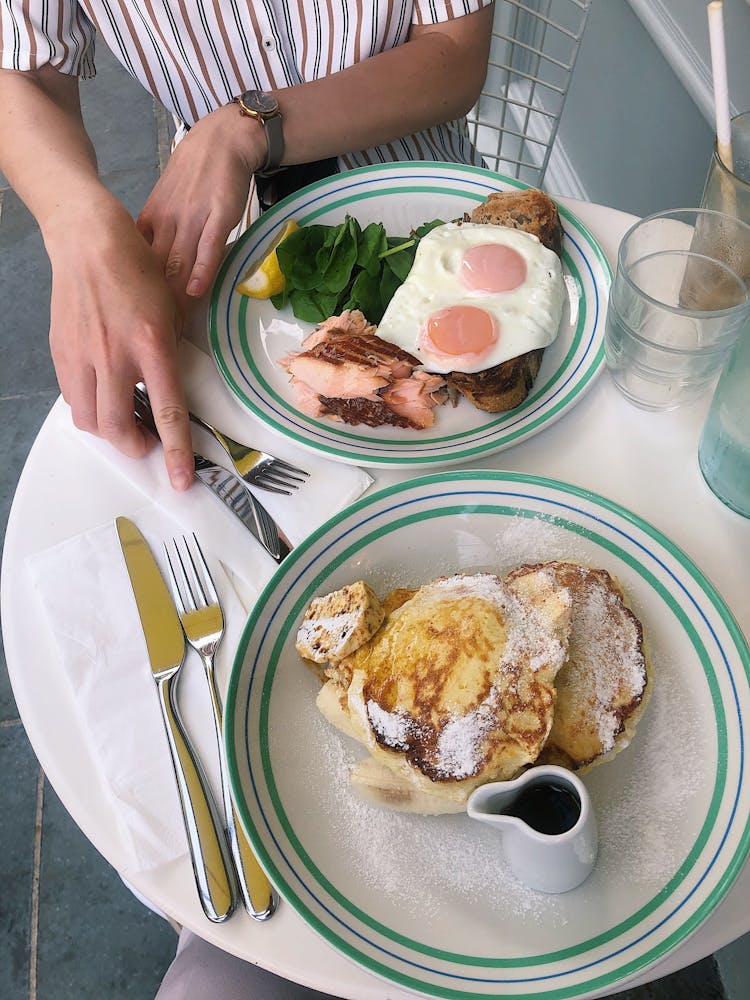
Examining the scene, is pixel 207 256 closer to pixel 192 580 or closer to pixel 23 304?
pixel 192 580

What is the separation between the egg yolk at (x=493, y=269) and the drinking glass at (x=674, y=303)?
14cm

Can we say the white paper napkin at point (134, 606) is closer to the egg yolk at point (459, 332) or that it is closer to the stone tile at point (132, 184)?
the egg yolk at point (459, 332)

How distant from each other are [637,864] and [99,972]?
135 cm

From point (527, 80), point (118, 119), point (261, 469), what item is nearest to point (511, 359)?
point (261, 469)

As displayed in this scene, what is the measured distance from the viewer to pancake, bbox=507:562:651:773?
76cm

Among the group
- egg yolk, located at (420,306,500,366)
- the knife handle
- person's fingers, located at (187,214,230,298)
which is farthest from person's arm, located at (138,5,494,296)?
the knife handle

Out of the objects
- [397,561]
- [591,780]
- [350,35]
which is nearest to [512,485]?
[397,561]

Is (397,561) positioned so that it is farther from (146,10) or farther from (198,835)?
(146,10)

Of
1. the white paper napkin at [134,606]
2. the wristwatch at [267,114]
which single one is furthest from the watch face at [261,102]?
the white paper napkin at [134,606]

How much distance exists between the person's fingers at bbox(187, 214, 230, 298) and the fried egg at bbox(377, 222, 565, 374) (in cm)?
28

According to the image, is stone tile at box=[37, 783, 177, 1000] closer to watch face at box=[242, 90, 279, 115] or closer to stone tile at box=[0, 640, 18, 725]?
stone tile at box=[0, 640, 18, 725]

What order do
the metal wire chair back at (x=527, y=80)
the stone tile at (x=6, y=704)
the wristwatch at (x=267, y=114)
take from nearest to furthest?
the wristwatch at (x=267, y=114) < the stone tile at (x=6, y=704) < the metal wire chair back at (x=527, y=80)

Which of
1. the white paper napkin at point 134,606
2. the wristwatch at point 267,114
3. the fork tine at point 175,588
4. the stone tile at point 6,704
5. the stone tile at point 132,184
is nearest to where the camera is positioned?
the white paper napkin at point 134,606

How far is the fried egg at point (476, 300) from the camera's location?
1.05m
